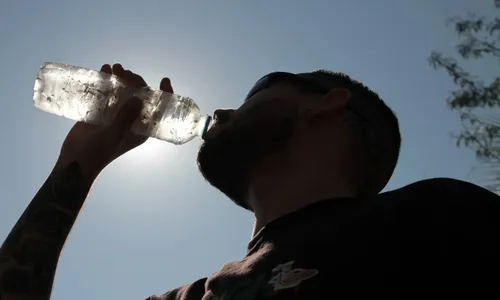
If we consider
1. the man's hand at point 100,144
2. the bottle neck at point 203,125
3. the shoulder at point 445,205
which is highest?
the bottle neck at point 203,125

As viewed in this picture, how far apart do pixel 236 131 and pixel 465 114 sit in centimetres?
439

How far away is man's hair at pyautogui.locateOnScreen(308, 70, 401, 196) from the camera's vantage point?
9.31 feet

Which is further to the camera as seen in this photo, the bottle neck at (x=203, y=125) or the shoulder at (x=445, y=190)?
the bottle neck at (x=203, y=125)

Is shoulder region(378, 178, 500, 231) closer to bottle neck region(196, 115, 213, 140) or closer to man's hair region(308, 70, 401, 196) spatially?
man's hair region(308, 70, 401, 196)

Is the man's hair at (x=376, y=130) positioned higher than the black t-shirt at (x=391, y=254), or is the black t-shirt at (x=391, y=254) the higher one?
the man's hair at (x=376, y=130)

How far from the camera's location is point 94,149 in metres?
3.04

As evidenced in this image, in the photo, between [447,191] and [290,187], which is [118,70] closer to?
[290,187]

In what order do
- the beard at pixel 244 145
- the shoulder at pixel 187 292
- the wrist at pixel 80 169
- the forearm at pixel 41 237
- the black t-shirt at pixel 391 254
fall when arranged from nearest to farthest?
the black t-shirt at pixel 391 254 < the shoulder at pixel 187 292 < the forearm at pixel 41 237 < the beard at pixel 244 145 < the wrist at pixel 80 169

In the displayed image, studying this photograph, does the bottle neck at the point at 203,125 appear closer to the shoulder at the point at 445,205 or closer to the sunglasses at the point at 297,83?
the sunglasses at the point at 297,83

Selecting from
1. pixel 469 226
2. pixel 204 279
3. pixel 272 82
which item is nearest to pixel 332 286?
pixel 469 226

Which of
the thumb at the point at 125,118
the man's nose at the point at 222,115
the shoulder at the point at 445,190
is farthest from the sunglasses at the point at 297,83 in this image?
the shoulder at the point at 445,190

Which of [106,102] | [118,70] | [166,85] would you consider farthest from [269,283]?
[106,102]

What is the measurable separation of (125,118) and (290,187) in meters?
0.95

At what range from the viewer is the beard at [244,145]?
2744mm
